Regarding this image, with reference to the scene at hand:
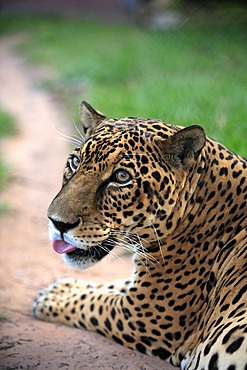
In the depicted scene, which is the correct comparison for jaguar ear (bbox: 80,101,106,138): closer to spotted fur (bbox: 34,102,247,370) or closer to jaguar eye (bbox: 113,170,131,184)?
spotted fur (bbox: 34,102,247,370)

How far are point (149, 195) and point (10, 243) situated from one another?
235cm

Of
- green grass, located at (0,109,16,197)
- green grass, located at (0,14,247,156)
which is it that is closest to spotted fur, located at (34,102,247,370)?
green grass, located at (0,14,247,156)

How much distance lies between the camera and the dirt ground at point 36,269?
14.1ft

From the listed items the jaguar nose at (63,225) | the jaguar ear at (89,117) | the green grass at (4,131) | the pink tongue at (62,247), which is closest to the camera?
the jaguar nose at (63,225)

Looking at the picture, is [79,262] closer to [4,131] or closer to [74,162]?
[74,162]

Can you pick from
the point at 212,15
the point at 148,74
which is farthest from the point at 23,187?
the point at 212,15

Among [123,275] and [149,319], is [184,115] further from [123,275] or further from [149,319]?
[149,319]

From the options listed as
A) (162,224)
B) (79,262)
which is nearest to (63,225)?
(79,262)

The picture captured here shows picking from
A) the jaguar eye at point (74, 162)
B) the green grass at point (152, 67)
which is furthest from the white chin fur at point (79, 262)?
the green grass at point (152, 67)

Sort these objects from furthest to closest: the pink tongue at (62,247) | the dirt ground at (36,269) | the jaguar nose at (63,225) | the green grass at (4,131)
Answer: the green grass at (4,131), the dirt ground at (36,269), the pink tongue at (62,247), the jaguar nose at (63,225)

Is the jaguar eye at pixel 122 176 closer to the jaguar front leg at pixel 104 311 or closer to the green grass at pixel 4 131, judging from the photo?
the jaguar front leg at pixel 104 311

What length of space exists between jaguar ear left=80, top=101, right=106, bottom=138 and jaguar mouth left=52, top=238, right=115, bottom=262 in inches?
27.5

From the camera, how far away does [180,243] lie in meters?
4.30

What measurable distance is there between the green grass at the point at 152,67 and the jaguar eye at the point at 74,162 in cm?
268
